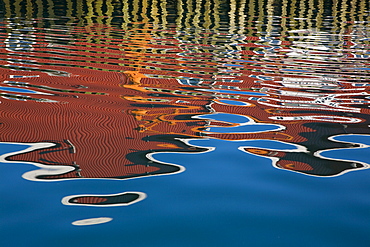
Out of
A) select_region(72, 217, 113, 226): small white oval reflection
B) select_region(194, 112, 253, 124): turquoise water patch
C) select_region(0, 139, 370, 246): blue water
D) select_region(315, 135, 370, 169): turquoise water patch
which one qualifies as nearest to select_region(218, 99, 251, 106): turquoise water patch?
select_region(194, 112, 253, 124): turquoise water patch

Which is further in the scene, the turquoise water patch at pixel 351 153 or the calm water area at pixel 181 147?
the turquoise water patch at pixel 351 153

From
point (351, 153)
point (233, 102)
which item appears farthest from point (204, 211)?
point (233, 102)

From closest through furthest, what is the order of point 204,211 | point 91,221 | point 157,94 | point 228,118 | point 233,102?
point 91,221 → point 204,211 → point 228,118 → point 233,102 → point 157,94

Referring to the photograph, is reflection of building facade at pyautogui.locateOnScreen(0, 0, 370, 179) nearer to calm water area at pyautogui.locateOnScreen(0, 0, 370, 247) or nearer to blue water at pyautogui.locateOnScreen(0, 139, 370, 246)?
calm water area at pyautogui.locateOnScreen(0, 0, 370, 247)

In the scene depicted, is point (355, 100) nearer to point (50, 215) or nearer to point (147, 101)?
point (147, 101)

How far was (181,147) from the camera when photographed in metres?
2.39

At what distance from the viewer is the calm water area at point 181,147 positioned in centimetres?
160

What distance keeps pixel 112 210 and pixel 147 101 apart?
1723mm

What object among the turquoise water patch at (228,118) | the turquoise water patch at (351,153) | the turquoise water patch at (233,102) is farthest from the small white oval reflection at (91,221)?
the turquoise water patch at (233,102)

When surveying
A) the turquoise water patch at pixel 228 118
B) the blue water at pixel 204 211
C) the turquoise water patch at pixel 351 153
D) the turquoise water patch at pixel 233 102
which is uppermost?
the turquoise water patch at pixel 233 102

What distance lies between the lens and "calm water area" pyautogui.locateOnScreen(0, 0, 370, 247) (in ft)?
5.26

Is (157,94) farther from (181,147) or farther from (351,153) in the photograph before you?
(351,153)

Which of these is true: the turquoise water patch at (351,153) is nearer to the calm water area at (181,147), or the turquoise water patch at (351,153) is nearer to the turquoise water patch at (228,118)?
the calm water area at (181,147)

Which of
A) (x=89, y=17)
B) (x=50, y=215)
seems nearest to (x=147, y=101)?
(x=50, y=215)
